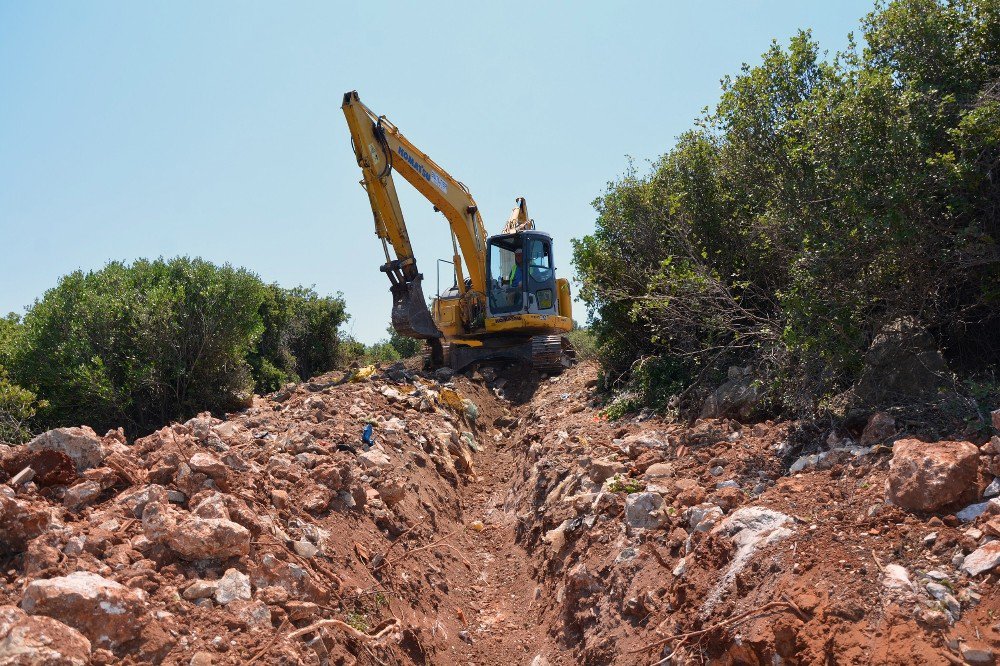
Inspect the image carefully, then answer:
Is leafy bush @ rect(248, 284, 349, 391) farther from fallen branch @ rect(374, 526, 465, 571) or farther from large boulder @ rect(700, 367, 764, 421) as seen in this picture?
large boulder @ rect(700, 367, 764, 421)

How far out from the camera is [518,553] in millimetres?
7219

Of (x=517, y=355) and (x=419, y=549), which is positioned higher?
(x=517, y=355)

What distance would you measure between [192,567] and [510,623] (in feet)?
9.06

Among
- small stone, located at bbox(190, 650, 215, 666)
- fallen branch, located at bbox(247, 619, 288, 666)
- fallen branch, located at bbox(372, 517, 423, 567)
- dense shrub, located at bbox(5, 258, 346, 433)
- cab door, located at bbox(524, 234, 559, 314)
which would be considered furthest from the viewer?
cab door, located at bbox(524, 234, 559, 314)

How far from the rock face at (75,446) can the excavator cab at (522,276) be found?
10753 mm

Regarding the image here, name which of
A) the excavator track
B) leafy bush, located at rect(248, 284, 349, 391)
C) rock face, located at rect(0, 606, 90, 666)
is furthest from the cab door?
rock face, located at rect(0, 606, 90, 666)

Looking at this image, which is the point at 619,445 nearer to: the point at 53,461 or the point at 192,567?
the point at 192,567

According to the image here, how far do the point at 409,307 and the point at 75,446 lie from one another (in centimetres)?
944

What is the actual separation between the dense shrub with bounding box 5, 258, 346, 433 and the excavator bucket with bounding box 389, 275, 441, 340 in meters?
2.93

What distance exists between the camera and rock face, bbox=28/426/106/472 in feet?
16.4

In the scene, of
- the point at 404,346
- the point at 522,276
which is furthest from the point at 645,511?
the point at 404,346

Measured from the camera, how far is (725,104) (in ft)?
25.0

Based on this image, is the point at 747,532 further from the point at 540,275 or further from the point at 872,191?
the point at 540,275

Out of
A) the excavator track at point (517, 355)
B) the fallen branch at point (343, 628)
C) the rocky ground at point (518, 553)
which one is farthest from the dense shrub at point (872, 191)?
the excavator track at point (517, 355)
